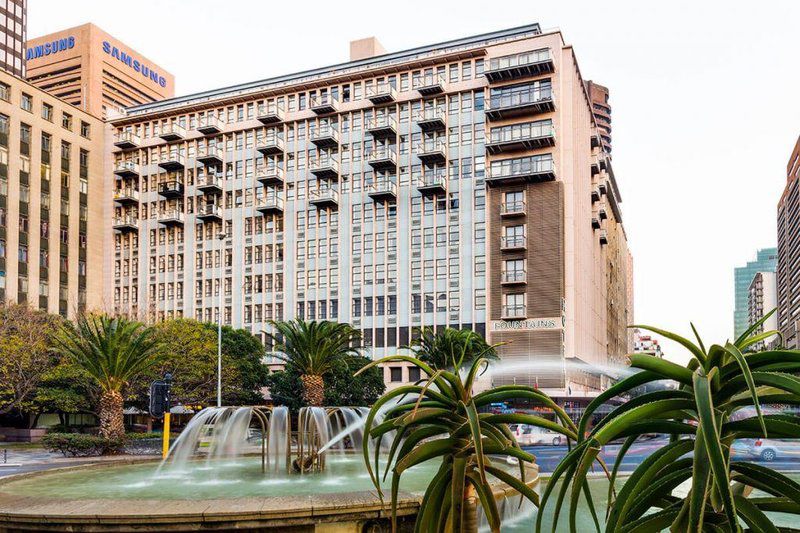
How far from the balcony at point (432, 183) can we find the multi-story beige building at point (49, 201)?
40.6 meters

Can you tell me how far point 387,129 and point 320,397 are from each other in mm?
49812

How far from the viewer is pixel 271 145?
95.1 metres

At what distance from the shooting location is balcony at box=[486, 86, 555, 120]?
82.2m

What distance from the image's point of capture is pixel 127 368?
3691 centimetres

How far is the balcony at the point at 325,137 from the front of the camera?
9188cm

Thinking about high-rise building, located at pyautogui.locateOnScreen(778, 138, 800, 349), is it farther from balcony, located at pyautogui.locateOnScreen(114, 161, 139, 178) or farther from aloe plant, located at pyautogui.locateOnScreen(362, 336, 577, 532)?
aloe plant, located at pyautogui.locateOnScreen(362, 336, 577, 532)

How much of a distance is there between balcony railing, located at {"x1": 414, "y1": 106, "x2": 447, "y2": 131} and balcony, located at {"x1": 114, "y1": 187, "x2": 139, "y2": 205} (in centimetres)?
3951

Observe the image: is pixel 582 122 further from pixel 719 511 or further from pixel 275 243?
pixel 719 511

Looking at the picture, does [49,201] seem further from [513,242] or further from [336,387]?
[513,242]

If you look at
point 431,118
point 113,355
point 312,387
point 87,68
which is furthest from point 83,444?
point 87,68

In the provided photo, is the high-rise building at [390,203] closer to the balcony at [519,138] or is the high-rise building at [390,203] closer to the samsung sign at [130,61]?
the balcony at [519,138]

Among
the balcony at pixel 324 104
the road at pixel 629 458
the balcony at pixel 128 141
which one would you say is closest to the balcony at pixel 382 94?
the balcony at pixel 324 104

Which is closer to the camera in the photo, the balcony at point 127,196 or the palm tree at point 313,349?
the palm tree at point 313,349

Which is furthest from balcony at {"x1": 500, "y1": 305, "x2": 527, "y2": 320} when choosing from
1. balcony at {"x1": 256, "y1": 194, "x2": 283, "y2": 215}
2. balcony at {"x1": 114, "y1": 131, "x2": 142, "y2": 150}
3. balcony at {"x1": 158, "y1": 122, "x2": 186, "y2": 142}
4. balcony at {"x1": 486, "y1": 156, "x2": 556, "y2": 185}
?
balcony at {"x1": 114, "y1": 131, "x2": 142, "y2": 150}
